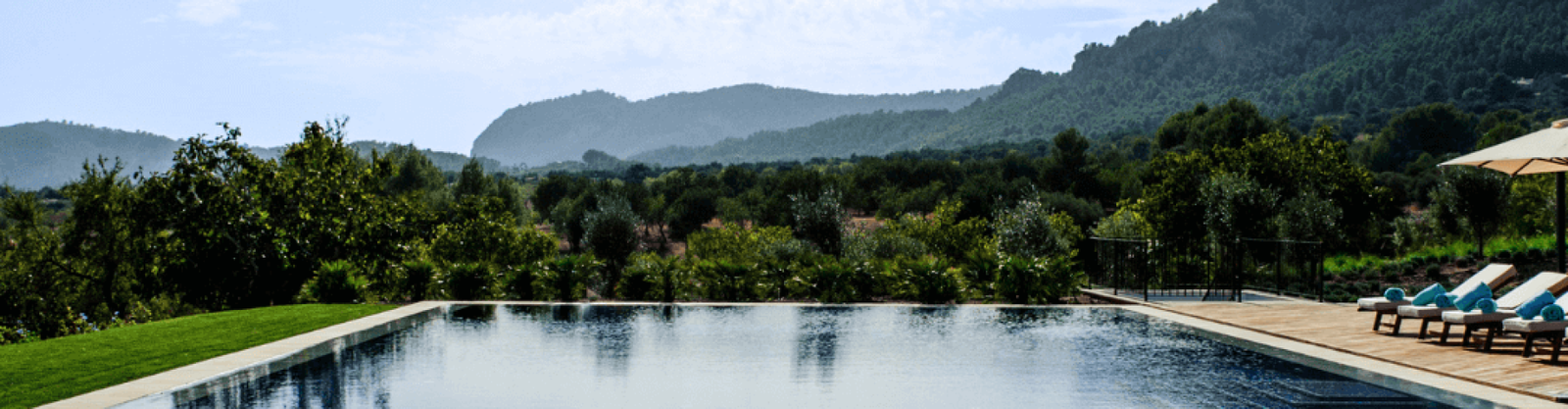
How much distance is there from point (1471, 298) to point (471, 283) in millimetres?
14322

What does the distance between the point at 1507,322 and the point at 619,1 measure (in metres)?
18.9

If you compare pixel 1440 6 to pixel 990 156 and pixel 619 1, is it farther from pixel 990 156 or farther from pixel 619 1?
pixel 619 1

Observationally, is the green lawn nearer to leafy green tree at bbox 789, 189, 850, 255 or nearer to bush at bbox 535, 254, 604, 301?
bush at bbox 535, 254, 604, 301

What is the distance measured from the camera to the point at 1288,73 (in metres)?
125

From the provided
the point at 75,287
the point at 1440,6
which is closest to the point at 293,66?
the point at 75,287

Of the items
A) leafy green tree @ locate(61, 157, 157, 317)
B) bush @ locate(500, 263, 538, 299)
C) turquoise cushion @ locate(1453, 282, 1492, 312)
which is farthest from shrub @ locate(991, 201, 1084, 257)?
leafy green tree @ locate(61, 157, 157, 317)

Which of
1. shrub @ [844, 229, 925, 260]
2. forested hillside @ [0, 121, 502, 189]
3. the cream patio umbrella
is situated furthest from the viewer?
forested hillside @ [0, 121, 502, 189]

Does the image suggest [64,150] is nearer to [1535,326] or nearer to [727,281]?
[727,281]

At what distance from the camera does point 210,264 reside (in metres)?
18.4

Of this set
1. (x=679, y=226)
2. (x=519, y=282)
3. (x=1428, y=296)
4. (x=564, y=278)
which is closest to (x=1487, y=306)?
(x=1428, y=296)

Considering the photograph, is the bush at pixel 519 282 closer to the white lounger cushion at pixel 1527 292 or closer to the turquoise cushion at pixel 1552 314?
the white lounger cushion at pixel 1527 292

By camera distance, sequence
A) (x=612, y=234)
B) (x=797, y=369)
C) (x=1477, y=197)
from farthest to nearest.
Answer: (x=612, y=234), (x=1477, y=197), (x=797, y=369)

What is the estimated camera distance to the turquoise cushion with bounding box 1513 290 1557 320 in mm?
8781

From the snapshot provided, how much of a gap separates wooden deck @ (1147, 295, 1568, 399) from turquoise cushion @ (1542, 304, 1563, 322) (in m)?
0.41
